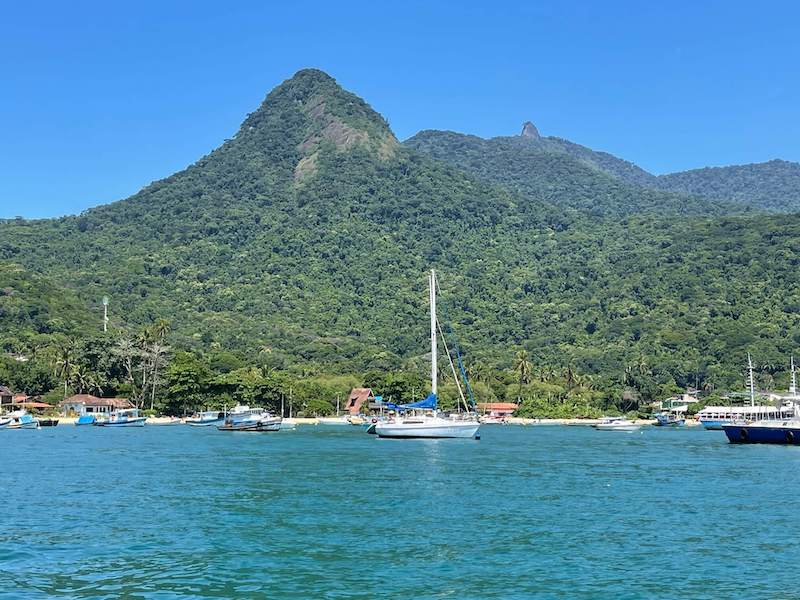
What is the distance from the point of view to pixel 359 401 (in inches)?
6929

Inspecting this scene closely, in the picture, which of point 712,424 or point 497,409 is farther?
point 497,409

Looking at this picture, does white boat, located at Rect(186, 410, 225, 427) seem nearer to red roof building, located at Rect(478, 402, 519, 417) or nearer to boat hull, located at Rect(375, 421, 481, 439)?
boat hull, located at Rect(375, 421, 481, 439)

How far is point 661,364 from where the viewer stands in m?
199

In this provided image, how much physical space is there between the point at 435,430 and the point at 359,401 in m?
88.8

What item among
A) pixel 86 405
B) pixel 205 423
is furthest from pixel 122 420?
pixel 86 405

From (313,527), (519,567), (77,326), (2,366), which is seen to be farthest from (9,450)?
(77,326)

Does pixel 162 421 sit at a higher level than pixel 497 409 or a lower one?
lower

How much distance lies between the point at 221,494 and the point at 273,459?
76.8 ft

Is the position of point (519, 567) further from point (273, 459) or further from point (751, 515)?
point (273, 459)

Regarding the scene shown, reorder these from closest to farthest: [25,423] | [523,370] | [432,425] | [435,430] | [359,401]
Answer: [432,425], [435,430], [25,423], [359,401], [523,370]

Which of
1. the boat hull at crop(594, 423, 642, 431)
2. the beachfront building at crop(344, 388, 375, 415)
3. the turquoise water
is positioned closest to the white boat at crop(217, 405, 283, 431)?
the beachfront building at crop(344, 388, 375, 415)

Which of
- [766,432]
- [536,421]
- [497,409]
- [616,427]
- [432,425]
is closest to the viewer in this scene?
[432,425]

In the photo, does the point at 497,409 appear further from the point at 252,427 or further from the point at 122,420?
the point at 122,420

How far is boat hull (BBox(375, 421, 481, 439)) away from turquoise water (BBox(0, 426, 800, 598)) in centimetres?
2410
